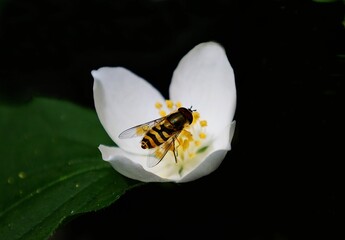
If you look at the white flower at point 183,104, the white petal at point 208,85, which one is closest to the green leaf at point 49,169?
the white flower at point 183,104

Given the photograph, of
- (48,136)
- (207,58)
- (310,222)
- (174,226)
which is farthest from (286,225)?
(48,136)

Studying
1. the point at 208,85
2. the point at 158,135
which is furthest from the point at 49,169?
the point at 208,85

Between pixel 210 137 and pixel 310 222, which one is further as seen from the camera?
pixel 210 137

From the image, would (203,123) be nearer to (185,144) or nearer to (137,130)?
(185,144)

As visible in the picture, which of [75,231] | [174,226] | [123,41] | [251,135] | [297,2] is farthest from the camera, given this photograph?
[123,41]

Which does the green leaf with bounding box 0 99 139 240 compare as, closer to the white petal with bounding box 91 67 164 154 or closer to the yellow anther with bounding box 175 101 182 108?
the white petal with bounding box 91 67 164 154

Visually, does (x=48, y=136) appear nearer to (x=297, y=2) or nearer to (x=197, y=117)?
(x=197, y=117)

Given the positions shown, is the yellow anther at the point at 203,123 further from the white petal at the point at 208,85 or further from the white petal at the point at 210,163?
the white petal at the point at 210,163

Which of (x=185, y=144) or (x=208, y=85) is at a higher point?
(x=208, y=85)
